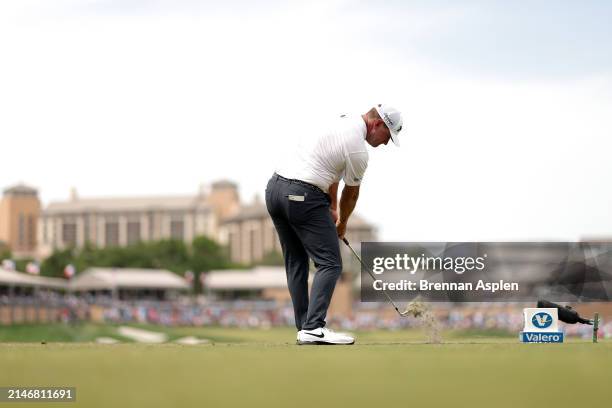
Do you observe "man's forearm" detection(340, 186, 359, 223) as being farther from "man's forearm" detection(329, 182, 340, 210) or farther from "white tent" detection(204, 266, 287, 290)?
"white tent" detection(204, 266, 287, 290)

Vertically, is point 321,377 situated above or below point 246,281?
above

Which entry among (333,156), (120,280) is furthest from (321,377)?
(120,280)

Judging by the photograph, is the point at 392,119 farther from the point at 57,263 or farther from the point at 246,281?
the point at 57,263

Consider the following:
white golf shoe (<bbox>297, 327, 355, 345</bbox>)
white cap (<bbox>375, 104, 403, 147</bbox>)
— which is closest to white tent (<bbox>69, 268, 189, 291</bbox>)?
white golf shoe (<bbox>297, 327, 355, 345</bbox>)

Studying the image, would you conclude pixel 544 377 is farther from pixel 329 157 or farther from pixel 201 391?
pixel 329 157

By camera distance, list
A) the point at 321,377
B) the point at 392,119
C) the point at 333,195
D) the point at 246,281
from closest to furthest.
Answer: the point at 321,377, the point at 392,119, the point at 333,195, the point at 246,281

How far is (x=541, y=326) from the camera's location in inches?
310

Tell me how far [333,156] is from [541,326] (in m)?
1.99

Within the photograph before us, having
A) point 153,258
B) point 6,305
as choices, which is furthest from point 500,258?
point 153,258

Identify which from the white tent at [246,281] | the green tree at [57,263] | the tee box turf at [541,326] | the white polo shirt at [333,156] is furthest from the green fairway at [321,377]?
the green tree at [57,263]

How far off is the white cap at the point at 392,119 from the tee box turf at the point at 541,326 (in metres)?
1.69

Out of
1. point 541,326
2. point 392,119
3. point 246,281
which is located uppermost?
point 392,119

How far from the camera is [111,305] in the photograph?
7062 cm

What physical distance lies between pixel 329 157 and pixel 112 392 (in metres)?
3.63
